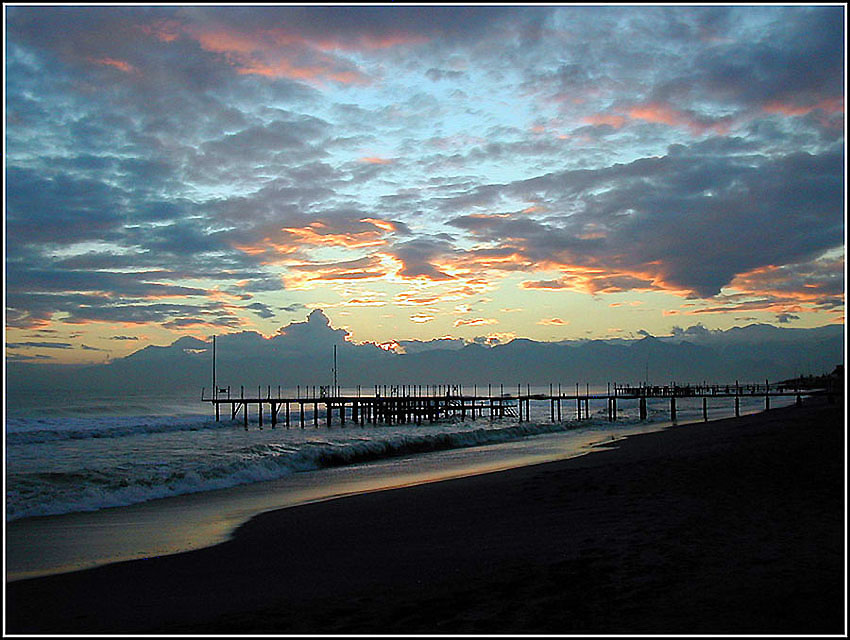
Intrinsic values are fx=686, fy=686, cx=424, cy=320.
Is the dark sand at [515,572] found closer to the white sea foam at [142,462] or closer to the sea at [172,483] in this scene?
the sea at [172,483]

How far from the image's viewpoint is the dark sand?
5.96m

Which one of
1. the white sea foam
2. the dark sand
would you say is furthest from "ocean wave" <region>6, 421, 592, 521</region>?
the dark sand

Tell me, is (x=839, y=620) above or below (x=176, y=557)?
above

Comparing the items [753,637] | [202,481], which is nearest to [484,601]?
[753,637]

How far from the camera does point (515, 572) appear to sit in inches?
300

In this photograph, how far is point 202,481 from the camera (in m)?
19.0

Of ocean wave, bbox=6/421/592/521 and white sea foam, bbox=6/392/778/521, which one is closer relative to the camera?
ocean wave, bbox=6/421/592/521

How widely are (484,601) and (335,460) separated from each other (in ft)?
64.1

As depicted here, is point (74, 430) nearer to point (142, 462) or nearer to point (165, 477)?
point (142, 462)

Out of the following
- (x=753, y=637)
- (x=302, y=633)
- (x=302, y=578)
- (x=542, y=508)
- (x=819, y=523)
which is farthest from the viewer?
(x=542, y=508)

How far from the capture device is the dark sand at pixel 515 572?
596cm

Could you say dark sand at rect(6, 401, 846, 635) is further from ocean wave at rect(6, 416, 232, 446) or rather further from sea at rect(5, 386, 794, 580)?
ocean wave at rect(6, 416, 232, 446)

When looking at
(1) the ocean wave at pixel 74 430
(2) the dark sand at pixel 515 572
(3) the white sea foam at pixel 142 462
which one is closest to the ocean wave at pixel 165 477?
(3) the white sea foam at pixel 142 462

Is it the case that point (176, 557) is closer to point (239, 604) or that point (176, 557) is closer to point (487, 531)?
point (239, 604)
